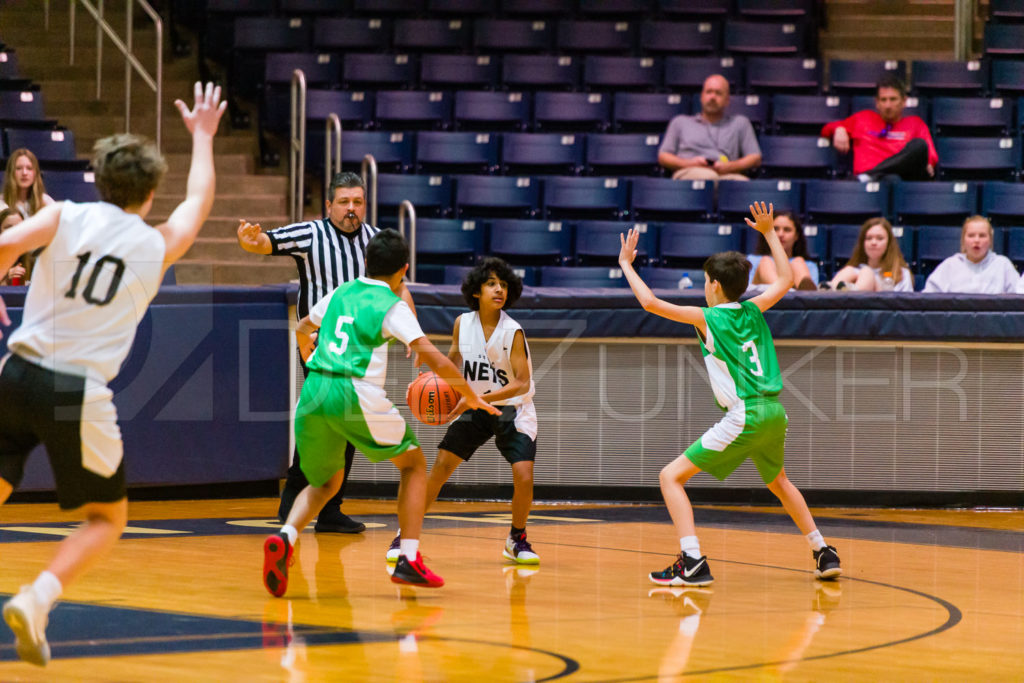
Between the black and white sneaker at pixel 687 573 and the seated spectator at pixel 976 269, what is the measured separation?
4614 mm

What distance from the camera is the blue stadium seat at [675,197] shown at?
12.0 metres

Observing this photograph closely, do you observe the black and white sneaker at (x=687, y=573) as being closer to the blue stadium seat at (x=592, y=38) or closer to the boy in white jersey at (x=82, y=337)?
the boy in white jersey at (x=82, y=337)

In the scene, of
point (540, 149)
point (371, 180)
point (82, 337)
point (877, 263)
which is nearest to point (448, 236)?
point (371, 180)

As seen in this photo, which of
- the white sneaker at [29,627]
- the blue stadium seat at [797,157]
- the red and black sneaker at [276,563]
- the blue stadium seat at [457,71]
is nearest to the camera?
the white sneaker at [29,627]

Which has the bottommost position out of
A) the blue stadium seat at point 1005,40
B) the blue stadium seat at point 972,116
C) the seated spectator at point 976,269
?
the seated spectator at point 976,269

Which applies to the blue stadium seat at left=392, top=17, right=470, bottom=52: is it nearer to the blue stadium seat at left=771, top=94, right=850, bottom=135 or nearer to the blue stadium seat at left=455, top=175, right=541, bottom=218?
the blue stadium seat at left=455, top=175, right=541, bottom=218

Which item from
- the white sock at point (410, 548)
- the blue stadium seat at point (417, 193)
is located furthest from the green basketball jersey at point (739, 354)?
the blue stadium seat at point (417, 193)

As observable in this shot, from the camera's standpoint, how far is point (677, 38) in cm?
1409

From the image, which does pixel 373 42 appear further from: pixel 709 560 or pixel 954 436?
pixel 709 560

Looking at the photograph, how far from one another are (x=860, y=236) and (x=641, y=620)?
5562 millimetres

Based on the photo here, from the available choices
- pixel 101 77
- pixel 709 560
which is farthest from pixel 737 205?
pixel 101 77

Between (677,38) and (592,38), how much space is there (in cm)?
85

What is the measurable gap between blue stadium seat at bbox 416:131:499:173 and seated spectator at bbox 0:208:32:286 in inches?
163

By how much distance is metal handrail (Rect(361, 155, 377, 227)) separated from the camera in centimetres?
1133
